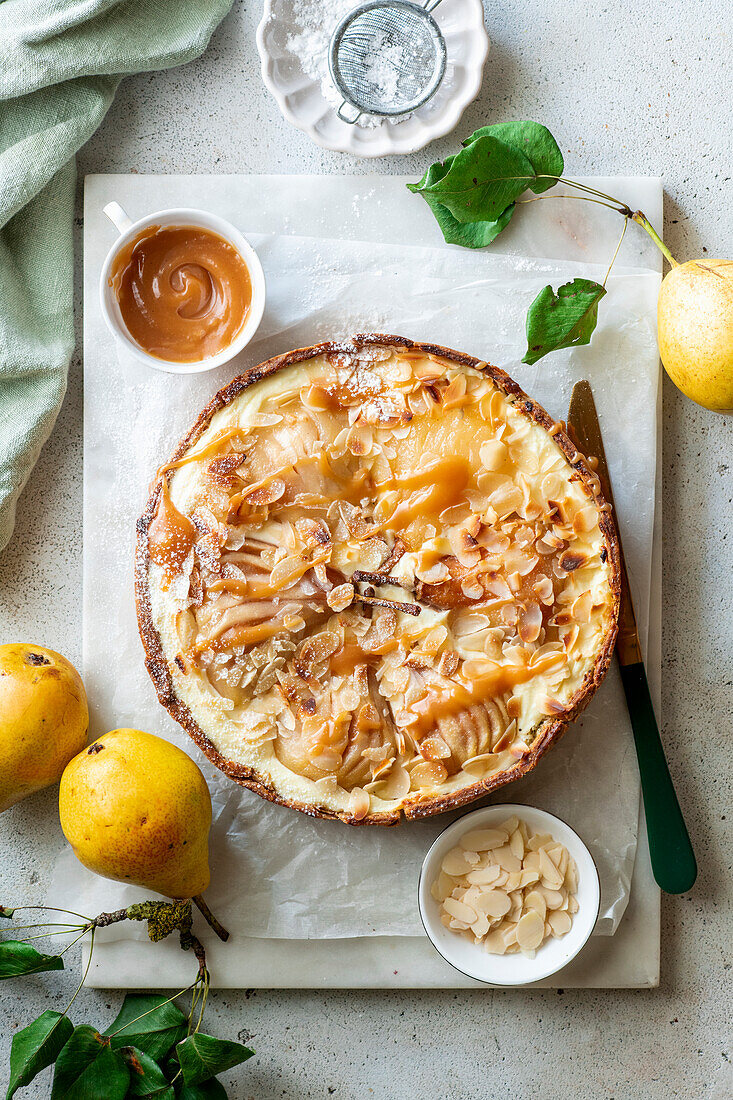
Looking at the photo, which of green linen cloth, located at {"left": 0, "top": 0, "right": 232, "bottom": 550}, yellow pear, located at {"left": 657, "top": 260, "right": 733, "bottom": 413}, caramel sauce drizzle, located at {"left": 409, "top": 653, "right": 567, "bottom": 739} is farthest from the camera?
green linen cloth, located at {"left": 0, "top": 0, "right": 232, "bottom": 550}

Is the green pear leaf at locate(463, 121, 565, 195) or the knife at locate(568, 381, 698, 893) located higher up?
the green pear leaf at locate(463, 121, 565, 195)

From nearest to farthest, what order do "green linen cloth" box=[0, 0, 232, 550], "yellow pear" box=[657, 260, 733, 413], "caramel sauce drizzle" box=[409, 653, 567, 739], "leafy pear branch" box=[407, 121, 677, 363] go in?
"caramel sauce drizzle" box=[409, 653, 567, 739] → "yellow pear" box=[657, 260, 733, 413] → "leafy pear branch" box=[407, 121, 677, 363] → "green linen cloth" box=[0, 0, 232, 550]

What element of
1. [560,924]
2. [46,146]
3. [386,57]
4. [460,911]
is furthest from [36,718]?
[386,57]

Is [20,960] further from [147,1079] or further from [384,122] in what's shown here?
[384,122]

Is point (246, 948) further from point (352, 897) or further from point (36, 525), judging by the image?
point (36, 525)

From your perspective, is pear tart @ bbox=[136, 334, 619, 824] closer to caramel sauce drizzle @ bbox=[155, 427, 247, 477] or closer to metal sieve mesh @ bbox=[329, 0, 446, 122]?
caramel sauce drizzle @ bbox=[155, 427, 247, 477]

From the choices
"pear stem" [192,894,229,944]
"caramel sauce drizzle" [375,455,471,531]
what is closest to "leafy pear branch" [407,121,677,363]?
"caramel sauce drizzle" [375,455,471,531]

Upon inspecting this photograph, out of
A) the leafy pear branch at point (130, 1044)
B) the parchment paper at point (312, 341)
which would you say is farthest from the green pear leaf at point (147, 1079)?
the parchment paper at point (312, 341)
